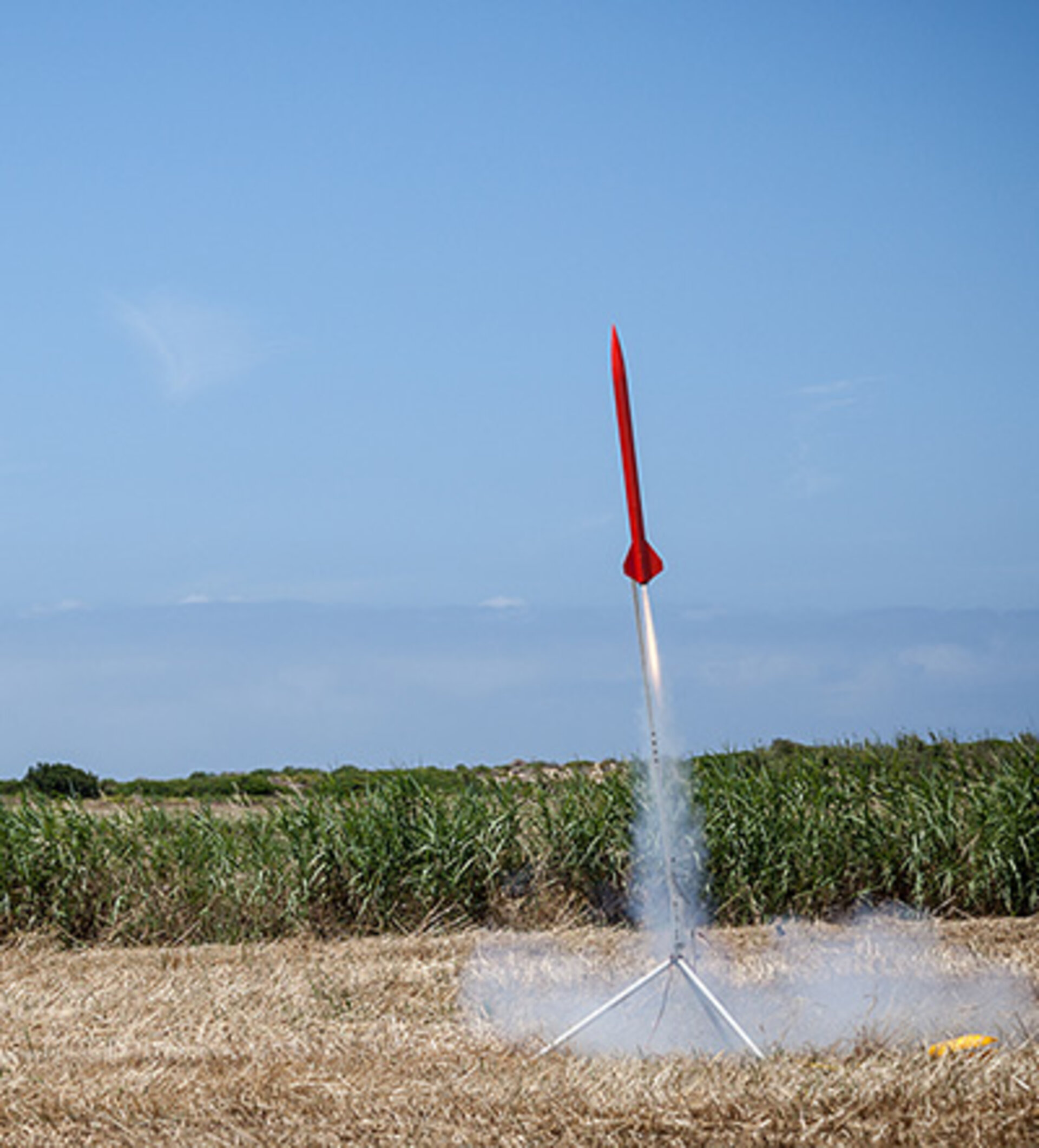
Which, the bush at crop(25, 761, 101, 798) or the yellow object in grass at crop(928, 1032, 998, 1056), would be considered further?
the bush at crop(25, 761, 101, 798)

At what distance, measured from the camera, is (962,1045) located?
5.09 meters

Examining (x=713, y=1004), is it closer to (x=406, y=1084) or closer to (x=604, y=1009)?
(x=604, y=1009)

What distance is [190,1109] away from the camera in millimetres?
4449

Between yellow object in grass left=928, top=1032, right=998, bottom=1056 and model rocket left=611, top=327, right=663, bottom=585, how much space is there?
2.00 meters

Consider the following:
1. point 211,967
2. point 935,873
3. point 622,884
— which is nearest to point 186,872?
point 211,967

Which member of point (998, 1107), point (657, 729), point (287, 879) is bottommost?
point (998, 1107)

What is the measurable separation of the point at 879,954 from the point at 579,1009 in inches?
75.4

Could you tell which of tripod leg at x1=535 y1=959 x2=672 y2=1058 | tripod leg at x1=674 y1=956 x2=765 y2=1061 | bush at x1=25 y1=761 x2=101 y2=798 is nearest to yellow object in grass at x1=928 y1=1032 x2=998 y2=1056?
tripod leg at x1=674 y1=956 x2=765 y2=1061

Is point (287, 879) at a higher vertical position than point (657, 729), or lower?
lower

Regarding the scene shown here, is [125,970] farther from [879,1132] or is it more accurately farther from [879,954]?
[879,1132]

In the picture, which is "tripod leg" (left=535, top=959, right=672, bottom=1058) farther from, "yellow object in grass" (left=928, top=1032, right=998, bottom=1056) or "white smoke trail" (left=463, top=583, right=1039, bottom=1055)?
"yellow object in grass" (left=928, top=1032, right=998, bottom=1056)

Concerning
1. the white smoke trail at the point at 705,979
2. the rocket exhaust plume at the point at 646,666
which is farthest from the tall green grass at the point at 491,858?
the rocket exhaust plume at the point at 646,666

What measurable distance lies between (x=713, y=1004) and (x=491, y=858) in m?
3.29

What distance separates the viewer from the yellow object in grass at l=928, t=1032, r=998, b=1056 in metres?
4.79
